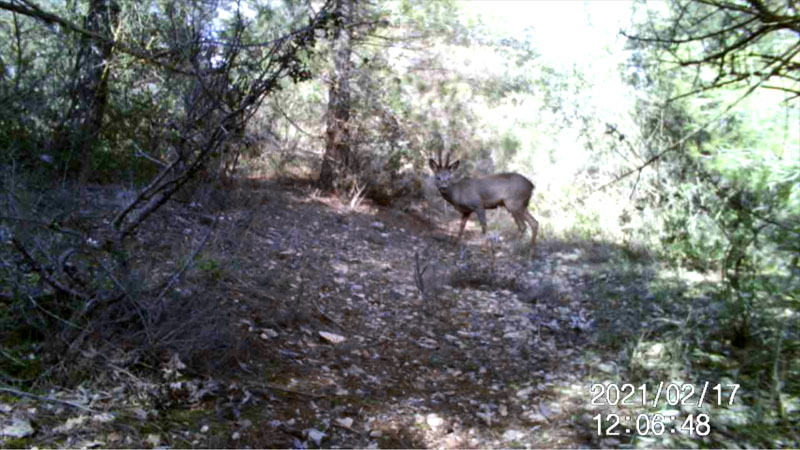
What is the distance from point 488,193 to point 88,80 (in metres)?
7.30

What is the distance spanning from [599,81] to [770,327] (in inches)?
247

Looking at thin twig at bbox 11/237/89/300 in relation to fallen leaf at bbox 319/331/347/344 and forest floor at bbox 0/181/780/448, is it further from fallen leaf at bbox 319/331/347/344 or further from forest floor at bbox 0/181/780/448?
fallen leaf at bbox 319/331/347/344

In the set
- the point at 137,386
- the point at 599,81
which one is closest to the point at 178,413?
the point at 137,386

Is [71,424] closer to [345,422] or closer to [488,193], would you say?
[345,422]

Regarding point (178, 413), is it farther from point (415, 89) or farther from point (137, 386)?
point (415, 89)

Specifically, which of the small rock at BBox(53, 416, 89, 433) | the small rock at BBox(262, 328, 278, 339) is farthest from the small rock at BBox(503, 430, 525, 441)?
the small rock at BBox(53, 416, 89, 433)

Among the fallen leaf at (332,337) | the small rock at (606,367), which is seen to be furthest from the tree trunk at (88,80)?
the small rock at (606,367)

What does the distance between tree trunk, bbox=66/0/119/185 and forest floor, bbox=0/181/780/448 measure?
1.28 m

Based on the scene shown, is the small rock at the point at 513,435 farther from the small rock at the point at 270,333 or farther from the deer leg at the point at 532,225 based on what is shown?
the deer leg at the point at 532,225

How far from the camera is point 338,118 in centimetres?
1105

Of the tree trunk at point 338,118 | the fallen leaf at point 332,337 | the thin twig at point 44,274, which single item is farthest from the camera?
the tree trunk at point 338,118

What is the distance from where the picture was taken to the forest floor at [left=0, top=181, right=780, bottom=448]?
324cm

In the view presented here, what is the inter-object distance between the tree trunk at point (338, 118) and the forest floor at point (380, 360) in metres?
3.34

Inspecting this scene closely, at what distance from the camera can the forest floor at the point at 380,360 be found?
10.6 ft
